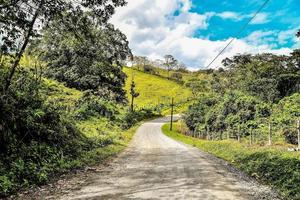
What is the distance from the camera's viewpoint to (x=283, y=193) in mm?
10492

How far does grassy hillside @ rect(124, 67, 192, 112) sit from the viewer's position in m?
129

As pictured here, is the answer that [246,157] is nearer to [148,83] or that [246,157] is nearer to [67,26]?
[67,26]

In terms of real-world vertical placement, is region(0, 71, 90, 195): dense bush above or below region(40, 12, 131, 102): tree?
below

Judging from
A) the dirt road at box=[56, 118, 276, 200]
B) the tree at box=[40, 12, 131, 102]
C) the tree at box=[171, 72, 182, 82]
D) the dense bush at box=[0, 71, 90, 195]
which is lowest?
the dirt road at box=[56, 118, 276, 200]

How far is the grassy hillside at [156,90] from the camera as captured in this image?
12875 centimetres

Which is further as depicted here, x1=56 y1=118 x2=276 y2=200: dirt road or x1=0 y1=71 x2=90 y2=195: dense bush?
x1=0 y1=71 x2=90 y2=195: dense bush

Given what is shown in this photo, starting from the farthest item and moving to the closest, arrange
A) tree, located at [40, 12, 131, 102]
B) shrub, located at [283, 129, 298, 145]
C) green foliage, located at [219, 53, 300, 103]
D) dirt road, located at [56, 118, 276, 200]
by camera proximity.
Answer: green foliage, located at [219, 53, 300, 103] < tree, located at [40, 12, 131, 102] < shrub, located at [283, 129, 298, 145] < dirt road, located at [56, 118, 276, 200]

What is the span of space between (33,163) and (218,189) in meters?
6.29

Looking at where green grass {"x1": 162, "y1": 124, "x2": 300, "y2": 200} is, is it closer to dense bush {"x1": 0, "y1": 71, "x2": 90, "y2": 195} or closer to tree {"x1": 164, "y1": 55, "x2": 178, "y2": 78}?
dense bush {"x1": 0, "y1": 71, "x2": 90, "y2": 195}

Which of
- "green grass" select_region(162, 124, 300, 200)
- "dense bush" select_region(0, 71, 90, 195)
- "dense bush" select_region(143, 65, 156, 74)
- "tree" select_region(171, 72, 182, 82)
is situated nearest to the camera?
"dense bush" select_region(0, 71, 90, 195)

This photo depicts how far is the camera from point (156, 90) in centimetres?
14388

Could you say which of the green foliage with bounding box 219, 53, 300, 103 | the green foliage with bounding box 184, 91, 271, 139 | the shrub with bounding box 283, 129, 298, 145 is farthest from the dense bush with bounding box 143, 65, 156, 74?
the shrub with bounding box 283, 129, 298, 145

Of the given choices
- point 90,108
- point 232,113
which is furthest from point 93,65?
point 232,113

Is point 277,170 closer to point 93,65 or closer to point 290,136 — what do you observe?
point 290,136
